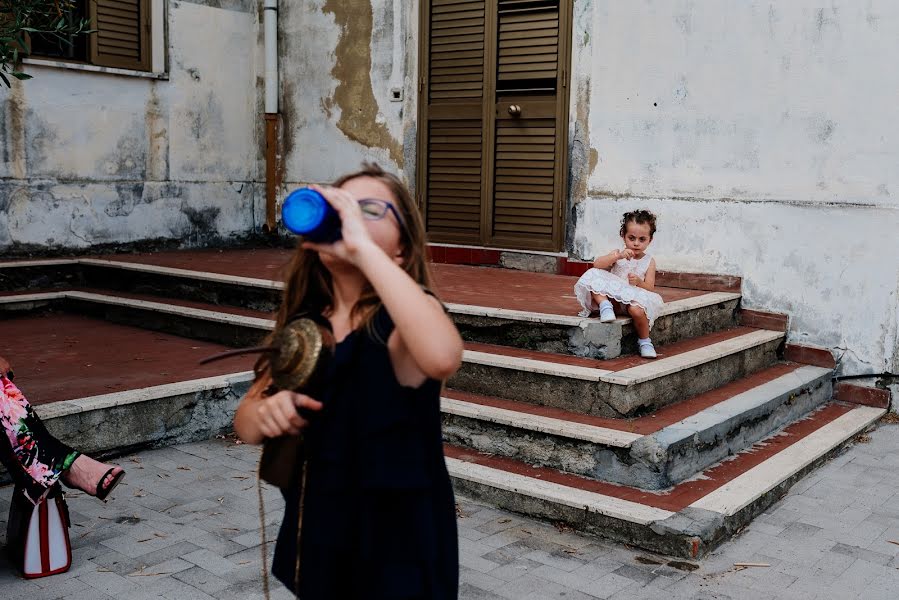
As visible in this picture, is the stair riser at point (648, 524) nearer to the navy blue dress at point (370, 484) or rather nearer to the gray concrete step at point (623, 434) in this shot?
the gray concrete step at point (623, 434)

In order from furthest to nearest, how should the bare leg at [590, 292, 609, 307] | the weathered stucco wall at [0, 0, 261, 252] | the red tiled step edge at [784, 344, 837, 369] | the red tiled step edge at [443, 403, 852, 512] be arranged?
the weathered stucco wall at [0, 0, 261, 252], the red tiled step edge at [784, 344, 837, 369], the bare leg at [590, 292, 609, 307], the red tiled step edge at [443, 403, 852, 512]

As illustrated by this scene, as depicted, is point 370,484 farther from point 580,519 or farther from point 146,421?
point 146,421

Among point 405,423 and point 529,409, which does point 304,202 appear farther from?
point 529,409

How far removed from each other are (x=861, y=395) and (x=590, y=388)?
2679mm

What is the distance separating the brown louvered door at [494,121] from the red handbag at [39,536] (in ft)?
17.6

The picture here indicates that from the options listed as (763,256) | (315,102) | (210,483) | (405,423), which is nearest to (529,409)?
(210,483)

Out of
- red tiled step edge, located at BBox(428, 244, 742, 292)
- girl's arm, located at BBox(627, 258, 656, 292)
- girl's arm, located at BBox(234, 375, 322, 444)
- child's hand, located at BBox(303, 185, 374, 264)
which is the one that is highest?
child's hand, located at BBox(303, 185, 374, 264)

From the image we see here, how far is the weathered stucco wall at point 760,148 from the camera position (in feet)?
21.1

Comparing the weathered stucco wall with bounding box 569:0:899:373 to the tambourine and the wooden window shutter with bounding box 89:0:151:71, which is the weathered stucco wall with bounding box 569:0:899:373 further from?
the tambourine

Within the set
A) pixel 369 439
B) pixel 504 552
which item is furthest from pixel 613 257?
pixel 369 439

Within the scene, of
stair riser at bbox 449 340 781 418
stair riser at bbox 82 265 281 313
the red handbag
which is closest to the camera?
the red handbag

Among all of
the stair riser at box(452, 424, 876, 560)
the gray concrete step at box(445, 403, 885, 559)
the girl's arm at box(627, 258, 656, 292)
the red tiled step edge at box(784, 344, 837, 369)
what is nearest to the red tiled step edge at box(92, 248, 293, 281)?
the girl's arm at box(627, 258, 656, 292)

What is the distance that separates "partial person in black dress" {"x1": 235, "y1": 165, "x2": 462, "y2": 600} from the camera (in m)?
1.74

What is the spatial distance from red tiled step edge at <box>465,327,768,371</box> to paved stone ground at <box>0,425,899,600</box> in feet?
3.73
